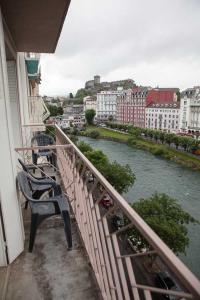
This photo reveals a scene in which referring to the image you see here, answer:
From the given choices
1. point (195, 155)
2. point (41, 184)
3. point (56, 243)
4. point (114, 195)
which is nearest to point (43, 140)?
point (41, 184)

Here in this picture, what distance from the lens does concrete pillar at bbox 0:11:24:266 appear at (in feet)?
6.66

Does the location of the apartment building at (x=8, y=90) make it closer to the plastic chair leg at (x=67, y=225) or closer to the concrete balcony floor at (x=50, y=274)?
the concrete balcony floor at (x=50, y=274)

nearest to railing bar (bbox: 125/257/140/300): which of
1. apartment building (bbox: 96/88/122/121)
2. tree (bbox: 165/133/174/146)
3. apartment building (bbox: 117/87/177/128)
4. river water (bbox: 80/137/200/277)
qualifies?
river water (bbox: 80/137/200/277)

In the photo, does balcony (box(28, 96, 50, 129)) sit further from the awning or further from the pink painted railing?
the pink painted railing

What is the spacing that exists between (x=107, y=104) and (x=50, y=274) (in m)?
71.5

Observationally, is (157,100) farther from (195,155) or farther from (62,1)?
(62,1)

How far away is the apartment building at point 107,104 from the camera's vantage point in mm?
70125

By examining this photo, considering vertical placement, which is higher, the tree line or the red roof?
the red roof

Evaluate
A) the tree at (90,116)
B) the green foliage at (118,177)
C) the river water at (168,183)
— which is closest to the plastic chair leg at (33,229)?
the river water at (168,183)

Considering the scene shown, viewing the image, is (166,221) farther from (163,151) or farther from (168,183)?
(163,151)

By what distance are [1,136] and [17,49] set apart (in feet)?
8.61

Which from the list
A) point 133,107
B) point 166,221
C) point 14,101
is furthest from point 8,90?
point 133,107

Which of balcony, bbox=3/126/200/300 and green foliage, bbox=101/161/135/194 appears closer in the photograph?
balcony, bbox=3/126/200/300

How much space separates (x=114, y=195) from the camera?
1229mm
